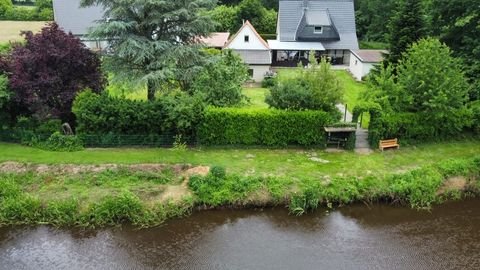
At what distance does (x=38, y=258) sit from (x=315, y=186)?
12501 mm

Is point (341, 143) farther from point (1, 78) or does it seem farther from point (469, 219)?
point (1, 78)

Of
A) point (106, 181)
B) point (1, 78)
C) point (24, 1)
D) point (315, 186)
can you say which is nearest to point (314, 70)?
point (315, 186)

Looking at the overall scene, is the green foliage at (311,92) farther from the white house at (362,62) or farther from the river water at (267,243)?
the white house at (362,62)

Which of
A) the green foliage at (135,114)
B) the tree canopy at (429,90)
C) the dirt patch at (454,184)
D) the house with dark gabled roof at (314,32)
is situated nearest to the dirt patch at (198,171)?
the green foliage at (135,114)

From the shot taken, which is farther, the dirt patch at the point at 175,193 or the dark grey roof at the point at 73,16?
the dark grey roof at the point at 73,16

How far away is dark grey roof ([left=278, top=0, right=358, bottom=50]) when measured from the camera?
50.9 meters

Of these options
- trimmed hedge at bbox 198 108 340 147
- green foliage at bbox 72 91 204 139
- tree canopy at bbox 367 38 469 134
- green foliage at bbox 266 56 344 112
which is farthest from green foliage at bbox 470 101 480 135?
green foliage at bbox 72 91 204 139

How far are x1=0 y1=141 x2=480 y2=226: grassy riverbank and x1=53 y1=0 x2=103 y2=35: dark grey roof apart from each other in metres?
29.5

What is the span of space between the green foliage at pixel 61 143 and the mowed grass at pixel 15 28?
39.8 meters

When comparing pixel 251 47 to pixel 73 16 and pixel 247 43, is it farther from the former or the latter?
pixel 73 16

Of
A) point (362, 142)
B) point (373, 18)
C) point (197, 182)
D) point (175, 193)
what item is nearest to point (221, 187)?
point (197, 182)

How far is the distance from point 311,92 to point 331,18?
26974mm

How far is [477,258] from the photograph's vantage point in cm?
1972

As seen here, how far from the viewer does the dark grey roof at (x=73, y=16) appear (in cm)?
5275
